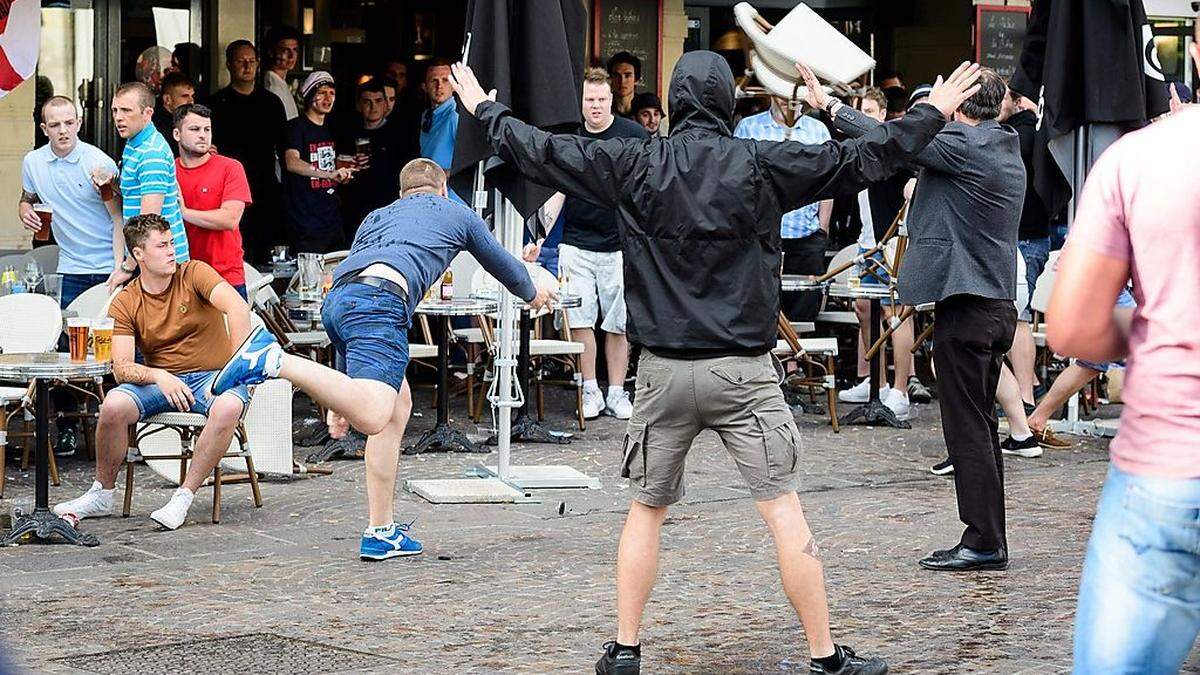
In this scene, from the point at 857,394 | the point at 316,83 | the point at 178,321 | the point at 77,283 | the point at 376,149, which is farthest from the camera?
the point at 376,149

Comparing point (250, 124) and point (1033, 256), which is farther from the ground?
point (250, 124)

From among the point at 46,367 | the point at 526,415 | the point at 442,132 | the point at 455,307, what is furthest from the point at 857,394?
the point at 46,367

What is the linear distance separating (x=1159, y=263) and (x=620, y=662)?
2.76m

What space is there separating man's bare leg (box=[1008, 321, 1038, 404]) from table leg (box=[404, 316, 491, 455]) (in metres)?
3.39

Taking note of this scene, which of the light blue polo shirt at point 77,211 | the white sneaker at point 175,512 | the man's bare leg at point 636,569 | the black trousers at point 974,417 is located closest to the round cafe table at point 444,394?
the light blue polo shirt at point 77,211

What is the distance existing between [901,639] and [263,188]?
27.7 feet

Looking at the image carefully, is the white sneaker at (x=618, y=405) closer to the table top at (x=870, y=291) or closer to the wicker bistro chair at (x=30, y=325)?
the table top at (x=870, y=291)

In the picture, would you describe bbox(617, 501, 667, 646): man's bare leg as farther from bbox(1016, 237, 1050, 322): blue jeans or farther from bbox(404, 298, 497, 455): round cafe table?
bbox(1016, 237, 1050, 322): blue jeans

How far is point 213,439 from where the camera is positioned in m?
8.50

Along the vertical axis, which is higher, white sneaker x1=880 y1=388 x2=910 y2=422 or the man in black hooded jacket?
the man in black hooded jacket

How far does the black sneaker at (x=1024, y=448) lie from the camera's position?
1092 centimetres

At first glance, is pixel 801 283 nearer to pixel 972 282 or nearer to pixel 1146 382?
pixel 972 282

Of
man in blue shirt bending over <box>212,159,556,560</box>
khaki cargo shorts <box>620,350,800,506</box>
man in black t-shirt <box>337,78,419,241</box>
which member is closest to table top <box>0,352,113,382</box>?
man in blue shirt bending over <box>212,159,556,560</box>

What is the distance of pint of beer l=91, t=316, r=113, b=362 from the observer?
27.3 ft
